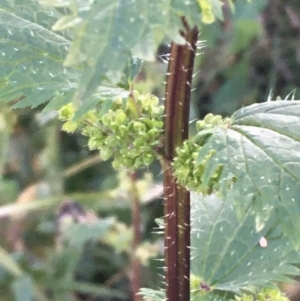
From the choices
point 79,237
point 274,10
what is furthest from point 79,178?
point 274,10

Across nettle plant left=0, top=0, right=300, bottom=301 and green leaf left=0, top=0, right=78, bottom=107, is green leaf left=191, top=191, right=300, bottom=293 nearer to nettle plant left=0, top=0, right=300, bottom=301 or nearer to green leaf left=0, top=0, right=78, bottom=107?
nettle plant left=0, top=0, right=300, bottom=301

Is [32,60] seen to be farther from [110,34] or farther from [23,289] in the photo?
[23,289]

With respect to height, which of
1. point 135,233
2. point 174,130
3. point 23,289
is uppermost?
point 174,130

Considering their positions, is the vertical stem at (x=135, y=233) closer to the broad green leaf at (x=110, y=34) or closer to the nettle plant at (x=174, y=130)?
the nettle plant at (x=174, y=130)

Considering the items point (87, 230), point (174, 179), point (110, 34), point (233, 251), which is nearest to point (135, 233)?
point (87, 230)

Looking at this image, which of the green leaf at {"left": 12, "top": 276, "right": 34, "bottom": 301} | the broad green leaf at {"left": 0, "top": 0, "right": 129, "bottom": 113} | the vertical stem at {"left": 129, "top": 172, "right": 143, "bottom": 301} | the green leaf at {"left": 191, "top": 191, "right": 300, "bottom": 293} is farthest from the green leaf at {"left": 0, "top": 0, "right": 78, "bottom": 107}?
the green leaf at {"left": 12, "top": 276, "right": 34, "bottom": 301}

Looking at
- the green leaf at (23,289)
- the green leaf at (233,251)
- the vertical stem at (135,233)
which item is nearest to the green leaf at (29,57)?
the green leaf at (233,251)

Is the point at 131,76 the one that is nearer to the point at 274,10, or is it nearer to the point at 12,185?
the point at 12,185
